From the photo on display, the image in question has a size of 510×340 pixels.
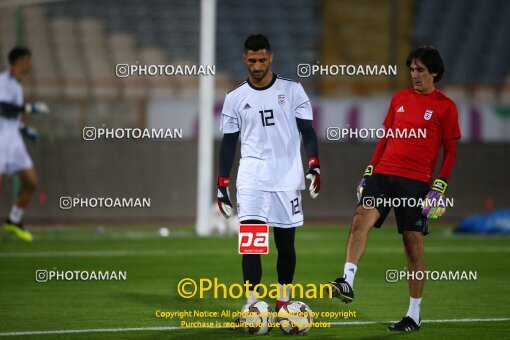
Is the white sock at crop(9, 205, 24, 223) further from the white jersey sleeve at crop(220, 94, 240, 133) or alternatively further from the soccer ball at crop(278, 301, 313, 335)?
the soccer ball at crop(278, 301, 313, 335)

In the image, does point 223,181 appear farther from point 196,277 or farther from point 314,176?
point 196,277

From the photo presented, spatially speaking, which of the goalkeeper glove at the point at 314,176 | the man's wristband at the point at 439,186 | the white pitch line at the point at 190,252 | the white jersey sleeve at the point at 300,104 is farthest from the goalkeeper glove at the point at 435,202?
the white pitch line at the point at 190,252

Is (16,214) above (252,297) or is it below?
below

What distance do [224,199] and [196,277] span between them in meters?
3.86

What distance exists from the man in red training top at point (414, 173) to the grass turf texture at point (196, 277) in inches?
24.7

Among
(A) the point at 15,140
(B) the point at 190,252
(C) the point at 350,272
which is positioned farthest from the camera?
(A) the point at 15,140

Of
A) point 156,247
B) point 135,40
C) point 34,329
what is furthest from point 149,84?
point 34,329

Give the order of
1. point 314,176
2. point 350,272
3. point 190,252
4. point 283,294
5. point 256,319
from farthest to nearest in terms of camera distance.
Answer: point 190,252
point 283,294
point 314,176
point 350,272
point 256,319

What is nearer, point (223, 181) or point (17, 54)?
point (223, 181)

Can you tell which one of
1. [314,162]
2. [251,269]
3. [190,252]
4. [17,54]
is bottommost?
[190,252]

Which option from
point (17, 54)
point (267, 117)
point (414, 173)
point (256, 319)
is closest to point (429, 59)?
point (414, 173)

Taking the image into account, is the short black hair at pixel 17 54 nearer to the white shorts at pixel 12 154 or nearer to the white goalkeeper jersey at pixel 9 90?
the white goalkeeper jersey at pixel 9 90

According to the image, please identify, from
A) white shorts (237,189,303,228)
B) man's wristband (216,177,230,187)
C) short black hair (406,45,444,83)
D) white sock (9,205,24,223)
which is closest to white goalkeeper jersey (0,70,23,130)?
white sock (9,205,24,223)

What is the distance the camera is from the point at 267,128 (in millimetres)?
8438
